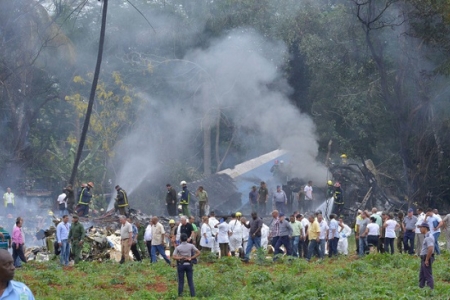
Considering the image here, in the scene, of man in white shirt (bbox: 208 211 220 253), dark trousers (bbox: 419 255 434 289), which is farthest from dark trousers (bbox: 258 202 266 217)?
dark trousers (bbox: 419 255 434 289)

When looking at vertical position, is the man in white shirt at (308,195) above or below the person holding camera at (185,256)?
above

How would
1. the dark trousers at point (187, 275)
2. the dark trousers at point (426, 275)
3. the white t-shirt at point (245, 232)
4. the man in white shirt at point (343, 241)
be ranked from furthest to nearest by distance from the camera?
the man in white shirt at point (343, 241) → the white t-shirt at point (245, 232) → the dark trousers at point (187, 275) → the dark trousers at point (426, 275)

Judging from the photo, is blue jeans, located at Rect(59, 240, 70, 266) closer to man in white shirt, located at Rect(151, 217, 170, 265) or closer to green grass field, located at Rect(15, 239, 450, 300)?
green grass field, located at Rect(15, 239, 450, 300)

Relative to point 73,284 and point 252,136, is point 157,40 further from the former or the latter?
point 73,284

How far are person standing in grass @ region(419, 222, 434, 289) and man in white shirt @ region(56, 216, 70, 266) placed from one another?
9.89 m

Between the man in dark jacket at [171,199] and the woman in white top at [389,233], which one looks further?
the man in dark jacket at [171,199]

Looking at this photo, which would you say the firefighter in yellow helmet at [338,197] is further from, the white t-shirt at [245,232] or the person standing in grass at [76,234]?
the person standing in grass at [76,234]

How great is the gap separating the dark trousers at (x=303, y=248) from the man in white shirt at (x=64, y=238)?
253 inches

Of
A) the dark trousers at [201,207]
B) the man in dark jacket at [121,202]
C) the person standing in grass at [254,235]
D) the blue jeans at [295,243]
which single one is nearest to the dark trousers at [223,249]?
the person standing in grass at [254,235]

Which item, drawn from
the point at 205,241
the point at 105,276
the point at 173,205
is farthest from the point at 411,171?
the point at 105,276

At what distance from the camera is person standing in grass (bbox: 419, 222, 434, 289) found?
14.1 metres

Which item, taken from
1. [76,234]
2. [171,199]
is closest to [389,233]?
[76,234]

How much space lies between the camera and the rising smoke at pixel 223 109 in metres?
42.3

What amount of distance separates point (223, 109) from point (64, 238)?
79.7 feet
